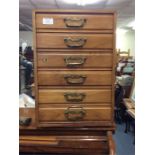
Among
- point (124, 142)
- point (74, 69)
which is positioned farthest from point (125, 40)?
point (74, 69)

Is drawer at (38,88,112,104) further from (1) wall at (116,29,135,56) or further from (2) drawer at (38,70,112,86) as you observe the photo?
(1) wall at (116,29,135,56)

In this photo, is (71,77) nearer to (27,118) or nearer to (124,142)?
(27,118)

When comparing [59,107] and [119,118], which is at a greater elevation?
[59,107]

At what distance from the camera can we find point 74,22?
1.15 metres

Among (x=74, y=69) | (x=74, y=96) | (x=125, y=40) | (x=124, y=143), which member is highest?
(x=125, y=40)

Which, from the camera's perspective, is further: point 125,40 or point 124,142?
point 125,40

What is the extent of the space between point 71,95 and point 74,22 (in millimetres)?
335

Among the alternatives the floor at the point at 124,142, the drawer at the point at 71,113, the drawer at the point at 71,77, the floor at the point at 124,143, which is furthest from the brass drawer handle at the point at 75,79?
the floor at the point at 124,143
